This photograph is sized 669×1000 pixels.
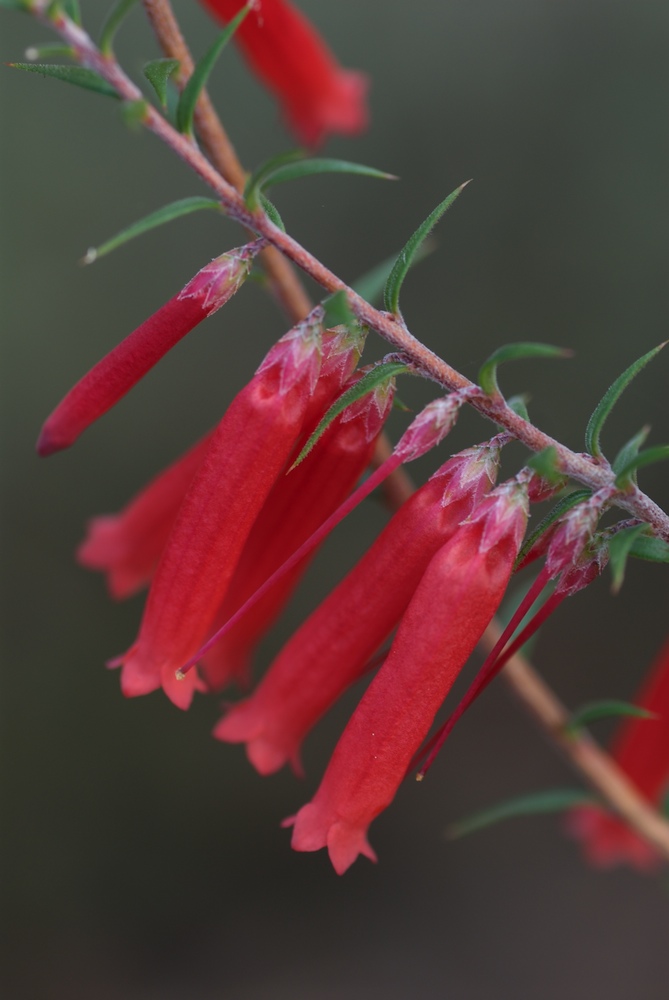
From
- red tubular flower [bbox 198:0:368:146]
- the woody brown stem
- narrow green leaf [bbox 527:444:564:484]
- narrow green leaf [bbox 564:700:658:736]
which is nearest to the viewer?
narrow green leaf [bbox 527:444:564:484]

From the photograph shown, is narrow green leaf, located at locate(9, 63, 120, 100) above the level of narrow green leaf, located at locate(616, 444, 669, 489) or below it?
above

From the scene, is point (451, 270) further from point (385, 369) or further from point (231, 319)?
point (385, 369)

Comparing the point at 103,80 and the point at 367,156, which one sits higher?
→ the point at 103,80

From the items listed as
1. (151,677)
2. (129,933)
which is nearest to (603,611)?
(129,933)

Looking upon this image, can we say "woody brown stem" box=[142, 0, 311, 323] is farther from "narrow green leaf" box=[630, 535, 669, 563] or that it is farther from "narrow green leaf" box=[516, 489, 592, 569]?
"narrow green leaf" box=[630, 535, 669, 563]

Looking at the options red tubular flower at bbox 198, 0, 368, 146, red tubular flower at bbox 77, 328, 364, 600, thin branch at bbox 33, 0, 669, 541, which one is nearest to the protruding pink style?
thin branch at bbox 33, 0, 669, 541

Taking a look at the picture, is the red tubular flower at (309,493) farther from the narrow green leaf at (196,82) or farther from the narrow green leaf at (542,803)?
the narrow green leaf at (542,803)
